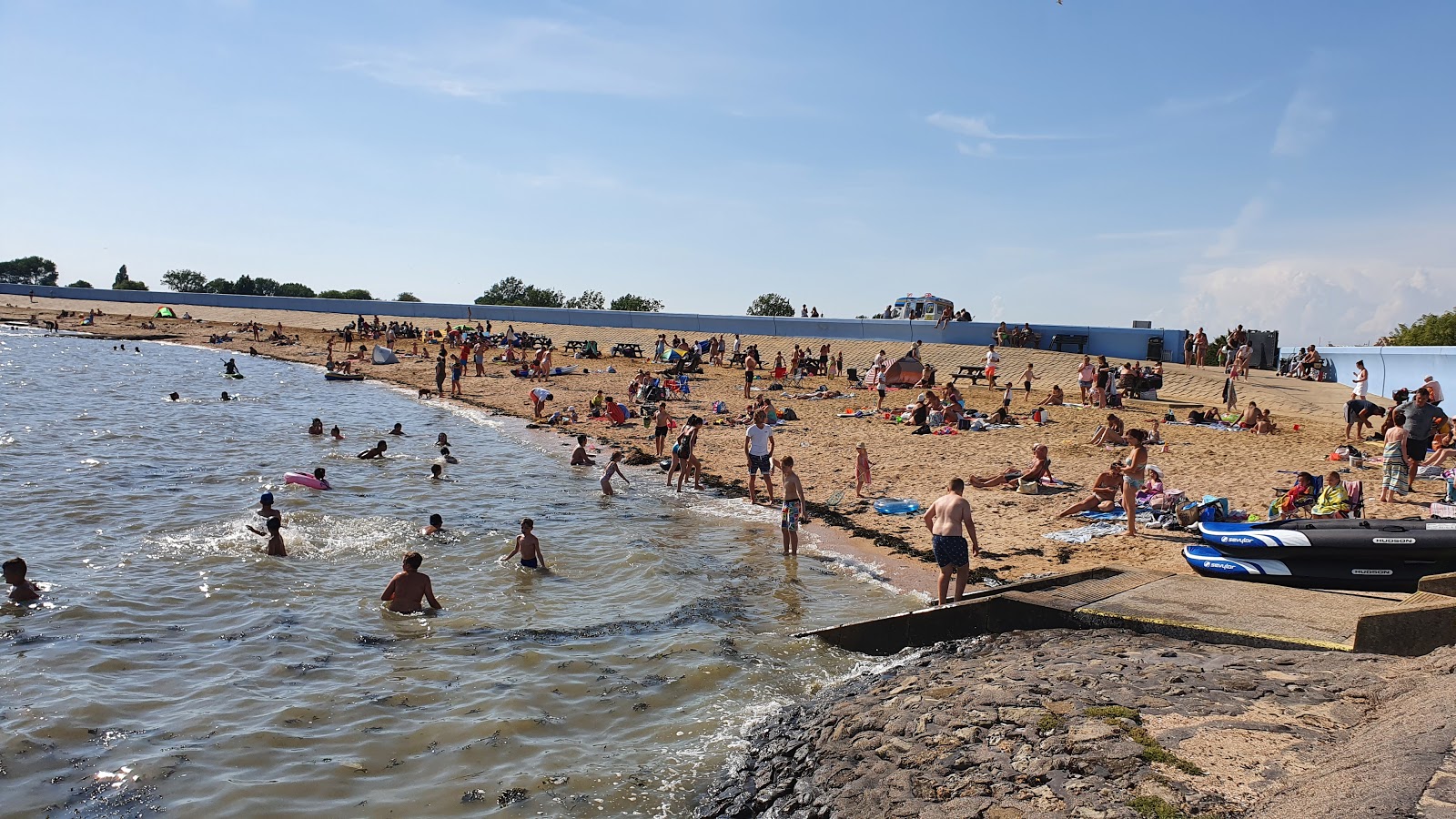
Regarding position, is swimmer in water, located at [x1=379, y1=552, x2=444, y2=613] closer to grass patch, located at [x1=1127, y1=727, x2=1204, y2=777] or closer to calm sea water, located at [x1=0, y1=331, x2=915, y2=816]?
calm sea water, located at [x1=0, y1=331, x2=915, y2=816]

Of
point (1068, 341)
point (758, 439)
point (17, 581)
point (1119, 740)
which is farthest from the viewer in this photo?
point (1068, 341)

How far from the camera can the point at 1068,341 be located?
31484 mm

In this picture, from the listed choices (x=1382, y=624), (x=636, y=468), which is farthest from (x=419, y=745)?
(x=636, y=468)

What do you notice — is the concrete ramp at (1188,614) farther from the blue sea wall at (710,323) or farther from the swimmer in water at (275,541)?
A: the blue sea wall at (710,323)

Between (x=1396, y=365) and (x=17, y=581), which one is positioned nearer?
(x=17, y=581)

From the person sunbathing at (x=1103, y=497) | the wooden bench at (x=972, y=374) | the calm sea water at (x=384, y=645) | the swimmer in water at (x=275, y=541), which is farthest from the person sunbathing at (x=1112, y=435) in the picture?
the swimmer in water at (x=275, y=541)

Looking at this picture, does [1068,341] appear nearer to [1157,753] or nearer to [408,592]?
[408,592]

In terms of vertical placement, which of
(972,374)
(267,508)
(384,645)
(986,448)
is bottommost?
(384,645)

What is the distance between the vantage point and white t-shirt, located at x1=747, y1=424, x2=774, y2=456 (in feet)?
46.5

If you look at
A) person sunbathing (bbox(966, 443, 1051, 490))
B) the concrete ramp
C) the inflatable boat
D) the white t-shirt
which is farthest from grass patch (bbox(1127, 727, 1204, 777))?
the white t-shirt

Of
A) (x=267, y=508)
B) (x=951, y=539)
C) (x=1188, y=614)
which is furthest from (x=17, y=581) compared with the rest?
(x=1188, y=614)

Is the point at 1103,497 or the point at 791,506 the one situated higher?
the point at 1103,497

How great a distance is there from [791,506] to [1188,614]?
198 inches

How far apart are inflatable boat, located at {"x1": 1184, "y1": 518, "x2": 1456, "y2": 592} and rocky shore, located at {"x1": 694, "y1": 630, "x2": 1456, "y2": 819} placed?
8.09 ft
